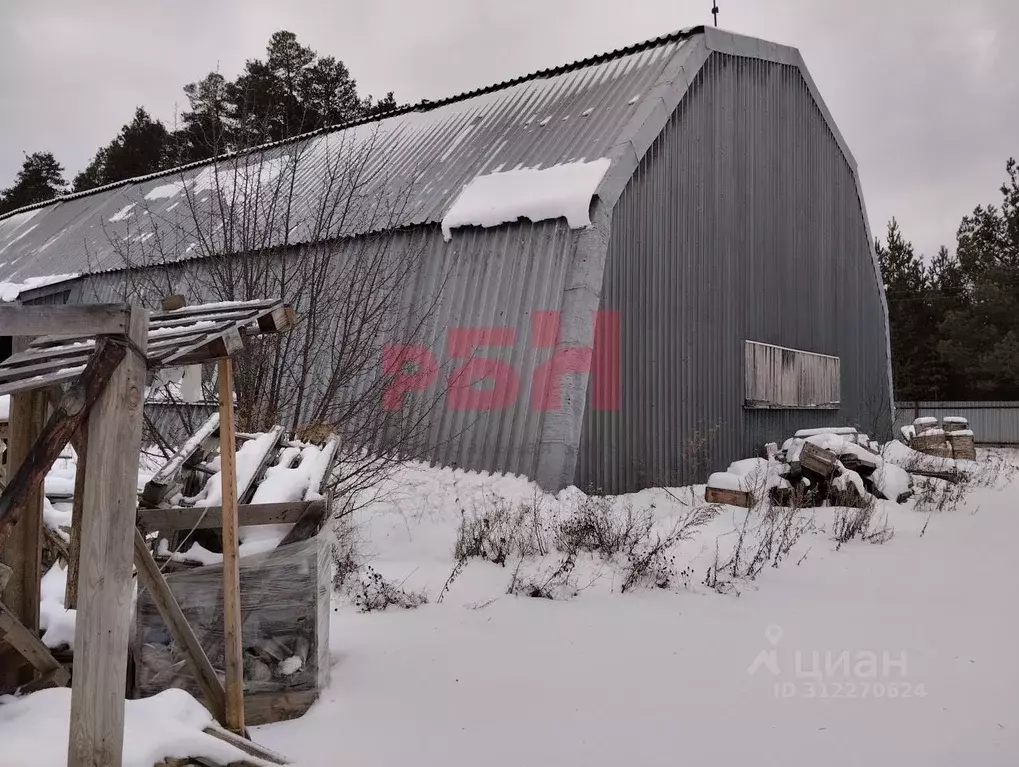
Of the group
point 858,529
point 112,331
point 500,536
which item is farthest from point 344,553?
point 858,529

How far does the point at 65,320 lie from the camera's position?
8.55ft

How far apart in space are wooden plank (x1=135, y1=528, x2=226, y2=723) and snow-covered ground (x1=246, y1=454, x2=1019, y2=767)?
0.35 metres

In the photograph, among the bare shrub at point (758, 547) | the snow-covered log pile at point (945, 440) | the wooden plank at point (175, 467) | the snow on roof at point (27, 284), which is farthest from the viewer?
the snow on roof at point (27, 284)

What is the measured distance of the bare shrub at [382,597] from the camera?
231 inches

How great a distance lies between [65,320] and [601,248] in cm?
713

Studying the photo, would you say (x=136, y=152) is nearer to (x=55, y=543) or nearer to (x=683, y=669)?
(x=55, y=543)

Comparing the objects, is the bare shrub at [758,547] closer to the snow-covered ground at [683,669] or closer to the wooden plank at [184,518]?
the snow-covered ground at [683,669]

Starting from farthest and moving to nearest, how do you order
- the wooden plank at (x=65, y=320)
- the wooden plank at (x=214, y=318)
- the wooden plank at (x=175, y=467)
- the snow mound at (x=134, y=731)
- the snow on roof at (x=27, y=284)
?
1. the snow on roof at (x=27, y=284)
2. the wooden plank at (x=175, y=467)
3. the wooden plank at (x=214, y=318)
4. the snow mound at (x=134, y=731)
5. the wooden plank at (x=65, y=320)

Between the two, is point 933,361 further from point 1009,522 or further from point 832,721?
point 832,721

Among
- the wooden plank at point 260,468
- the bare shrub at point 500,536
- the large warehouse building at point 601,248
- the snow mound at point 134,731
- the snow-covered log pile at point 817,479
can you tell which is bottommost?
the snow mound at point 134,731

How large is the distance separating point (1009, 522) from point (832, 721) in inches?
262

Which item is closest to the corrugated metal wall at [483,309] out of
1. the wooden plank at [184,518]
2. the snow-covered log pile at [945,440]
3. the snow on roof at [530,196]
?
the snow on roof at [530,196]

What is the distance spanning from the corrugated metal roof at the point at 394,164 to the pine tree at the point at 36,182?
82.1 ft

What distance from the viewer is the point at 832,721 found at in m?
4.14
